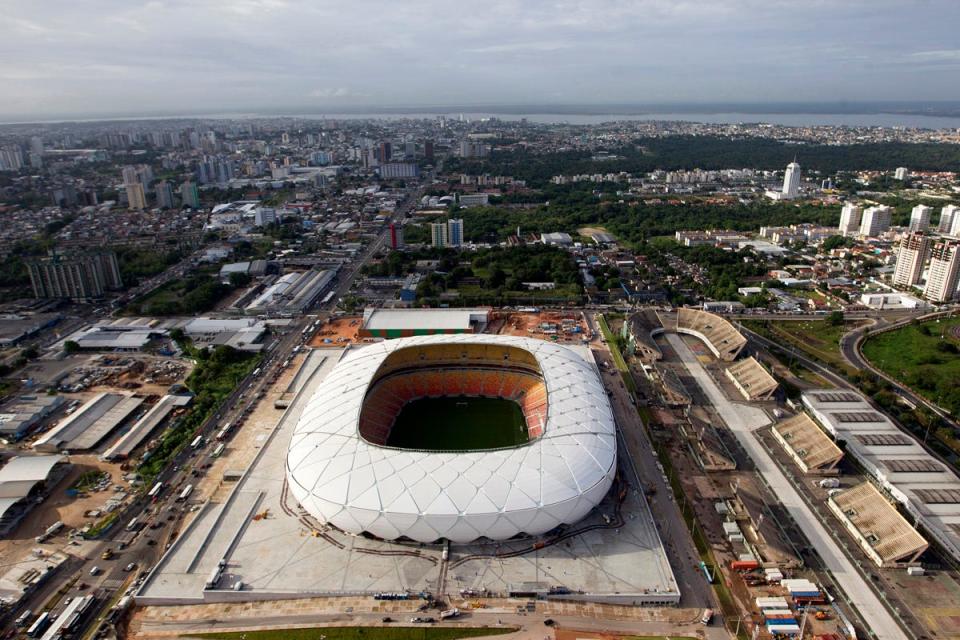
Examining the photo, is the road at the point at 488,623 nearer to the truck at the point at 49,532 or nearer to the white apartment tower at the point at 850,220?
the truck at the point at 49,532

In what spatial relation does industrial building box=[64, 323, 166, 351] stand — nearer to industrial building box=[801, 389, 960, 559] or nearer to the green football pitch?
the green football pitch

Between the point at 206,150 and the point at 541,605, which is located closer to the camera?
the point at 541,605

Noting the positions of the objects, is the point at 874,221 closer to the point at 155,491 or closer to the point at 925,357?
the point at 925,357

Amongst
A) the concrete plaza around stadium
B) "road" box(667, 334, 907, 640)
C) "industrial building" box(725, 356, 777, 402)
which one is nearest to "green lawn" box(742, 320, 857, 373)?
"industrial building" box(725, 356, 777, 402)

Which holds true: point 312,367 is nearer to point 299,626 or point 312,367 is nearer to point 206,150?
point 299,626

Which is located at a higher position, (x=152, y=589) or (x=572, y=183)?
(x=572, y=183)

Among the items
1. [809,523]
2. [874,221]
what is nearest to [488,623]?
[809,523]

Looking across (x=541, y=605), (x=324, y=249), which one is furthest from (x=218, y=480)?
(x=324, y=249)
